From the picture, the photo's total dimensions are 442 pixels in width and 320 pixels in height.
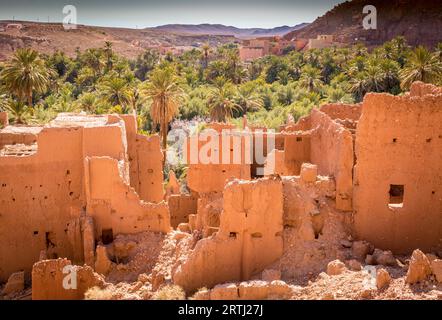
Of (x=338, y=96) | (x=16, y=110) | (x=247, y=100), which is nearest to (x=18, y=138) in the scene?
(x=16, y=110)

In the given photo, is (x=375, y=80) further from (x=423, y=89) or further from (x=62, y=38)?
(x=62, y=38)

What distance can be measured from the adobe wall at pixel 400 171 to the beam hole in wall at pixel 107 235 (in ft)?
21.9

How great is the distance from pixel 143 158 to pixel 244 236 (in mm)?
7517

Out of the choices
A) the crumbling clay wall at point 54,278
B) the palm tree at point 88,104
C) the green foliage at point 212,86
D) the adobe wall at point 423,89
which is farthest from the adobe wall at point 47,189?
the palm tree at point 88,104

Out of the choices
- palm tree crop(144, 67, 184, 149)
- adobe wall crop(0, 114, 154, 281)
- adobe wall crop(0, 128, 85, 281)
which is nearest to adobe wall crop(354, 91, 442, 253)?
adobe wall crop(0, 114, 154, 281)

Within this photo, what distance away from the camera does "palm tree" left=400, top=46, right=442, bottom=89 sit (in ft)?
109

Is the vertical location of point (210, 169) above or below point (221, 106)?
below

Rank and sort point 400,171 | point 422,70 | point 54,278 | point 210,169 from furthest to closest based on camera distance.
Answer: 1. point 422,70
2. point 210,169
3. point 400,171
4. point 54,278

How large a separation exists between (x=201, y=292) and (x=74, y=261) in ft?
19.9

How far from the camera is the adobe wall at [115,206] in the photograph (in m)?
16.7

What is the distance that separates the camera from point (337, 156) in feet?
51.9

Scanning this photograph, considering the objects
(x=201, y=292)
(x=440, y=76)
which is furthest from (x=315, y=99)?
(x=201, y=292)

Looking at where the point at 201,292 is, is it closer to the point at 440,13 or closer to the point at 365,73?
the point at 365,73

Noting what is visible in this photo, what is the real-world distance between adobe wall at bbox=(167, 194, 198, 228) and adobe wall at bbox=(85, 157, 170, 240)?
3189 mm
